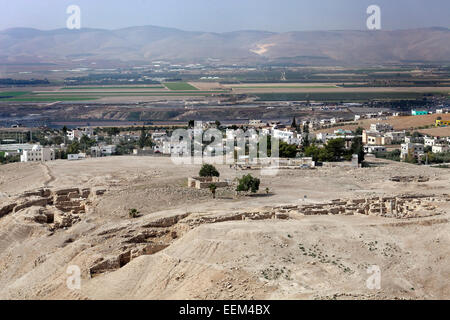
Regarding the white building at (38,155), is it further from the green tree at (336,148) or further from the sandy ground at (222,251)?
the green tree at (336,148)

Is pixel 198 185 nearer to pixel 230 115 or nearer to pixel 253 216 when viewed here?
pixel 253 216

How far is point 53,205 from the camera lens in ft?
94.2

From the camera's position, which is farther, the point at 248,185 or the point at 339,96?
the point at 339,96

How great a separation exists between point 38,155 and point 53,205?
60.7 feet

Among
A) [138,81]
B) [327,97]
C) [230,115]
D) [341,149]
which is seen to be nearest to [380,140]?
[341,149]

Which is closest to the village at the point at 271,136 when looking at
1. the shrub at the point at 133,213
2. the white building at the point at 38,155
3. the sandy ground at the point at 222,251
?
the white building at the point at 38,155

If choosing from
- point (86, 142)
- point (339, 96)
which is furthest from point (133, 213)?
point (339, 96)

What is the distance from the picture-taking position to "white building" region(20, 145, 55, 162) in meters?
46.0

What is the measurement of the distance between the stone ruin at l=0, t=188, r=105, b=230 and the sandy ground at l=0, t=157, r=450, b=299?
1.74 feet

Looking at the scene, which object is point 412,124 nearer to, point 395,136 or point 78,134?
point 395,136

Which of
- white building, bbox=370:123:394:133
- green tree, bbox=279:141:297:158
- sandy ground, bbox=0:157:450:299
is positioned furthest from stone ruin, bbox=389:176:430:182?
white building, bbox=370:123:394:133

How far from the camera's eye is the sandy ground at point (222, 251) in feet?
54.5

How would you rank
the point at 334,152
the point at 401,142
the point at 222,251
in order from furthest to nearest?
1. the point at 401,142
2. the point at 334,152
3. the point at 222,251
